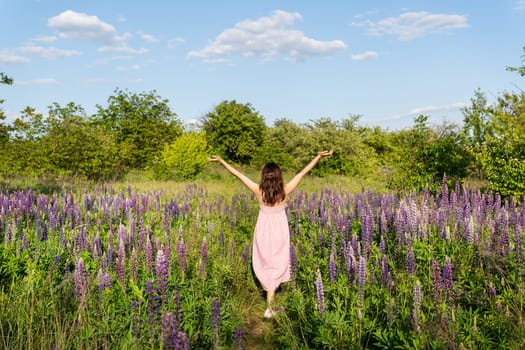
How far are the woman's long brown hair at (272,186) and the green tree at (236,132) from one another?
2439cm

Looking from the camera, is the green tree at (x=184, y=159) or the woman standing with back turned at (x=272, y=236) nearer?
the woman standing with back turned at (x=272, y=236)

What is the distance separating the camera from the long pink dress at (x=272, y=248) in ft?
16.3

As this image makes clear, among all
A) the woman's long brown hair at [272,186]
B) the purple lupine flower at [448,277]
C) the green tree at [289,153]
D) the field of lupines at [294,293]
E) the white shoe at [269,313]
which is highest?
the green tree at [289,153]

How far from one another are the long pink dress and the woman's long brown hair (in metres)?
0.11

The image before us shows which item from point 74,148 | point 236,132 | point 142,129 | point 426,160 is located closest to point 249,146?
point 236,132

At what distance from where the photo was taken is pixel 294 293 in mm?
4203

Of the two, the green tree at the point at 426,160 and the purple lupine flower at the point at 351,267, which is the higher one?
the green tree at the point at 426,160

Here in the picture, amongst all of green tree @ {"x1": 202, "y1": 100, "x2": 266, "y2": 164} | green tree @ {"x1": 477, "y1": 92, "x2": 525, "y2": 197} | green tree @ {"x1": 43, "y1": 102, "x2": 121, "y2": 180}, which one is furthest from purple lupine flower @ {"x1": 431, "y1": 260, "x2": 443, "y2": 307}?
green tree @ {"x1": 202, "y1": 100, "x2": 266, "y2": 164}

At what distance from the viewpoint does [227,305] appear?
4.30 m

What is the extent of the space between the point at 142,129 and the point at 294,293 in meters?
23.9

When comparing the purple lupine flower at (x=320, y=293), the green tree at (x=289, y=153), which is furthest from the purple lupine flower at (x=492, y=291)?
the green tree at (x=289, y=153)

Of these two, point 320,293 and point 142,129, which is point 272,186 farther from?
point 142,129

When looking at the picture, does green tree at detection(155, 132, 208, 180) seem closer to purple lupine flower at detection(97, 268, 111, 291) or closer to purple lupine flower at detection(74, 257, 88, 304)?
purple lupine flower at detection(97, 268, 111, 291)

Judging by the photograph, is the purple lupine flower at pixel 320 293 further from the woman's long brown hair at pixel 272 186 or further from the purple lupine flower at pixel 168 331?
the woman's long brown hair at pixel 272 186
